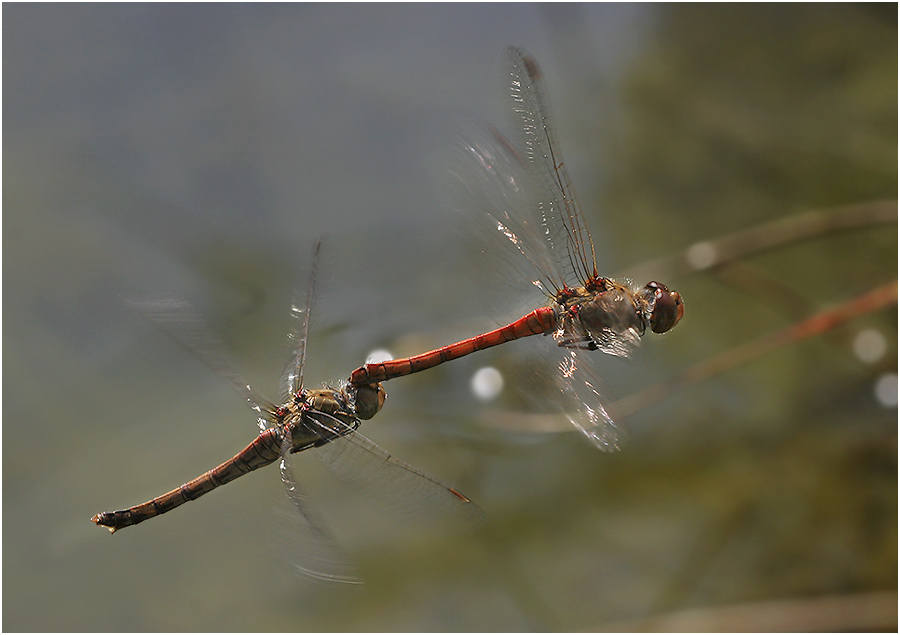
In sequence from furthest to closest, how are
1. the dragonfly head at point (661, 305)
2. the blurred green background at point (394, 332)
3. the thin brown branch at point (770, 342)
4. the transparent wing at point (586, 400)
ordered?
the thin brown branch at point (770, 342) < the blurred green background at point (394, 332) < the dragonfly head at point (661, 305) < the transparent wing at point (586, 400)

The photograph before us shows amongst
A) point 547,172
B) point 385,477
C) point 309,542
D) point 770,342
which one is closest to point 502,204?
point 547,172

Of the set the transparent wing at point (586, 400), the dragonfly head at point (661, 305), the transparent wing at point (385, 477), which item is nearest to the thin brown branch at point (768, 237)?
the dragonfly head at point (661, 305)

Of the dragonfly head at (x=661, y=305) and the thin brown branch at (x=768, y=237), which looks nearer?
the dragonfly head at (x=661, y=305)

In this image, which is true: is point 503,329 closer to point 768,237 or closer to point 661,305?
point 661,305

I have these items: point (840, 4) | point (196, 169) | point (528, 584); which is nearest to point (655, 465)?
point (528, 584)

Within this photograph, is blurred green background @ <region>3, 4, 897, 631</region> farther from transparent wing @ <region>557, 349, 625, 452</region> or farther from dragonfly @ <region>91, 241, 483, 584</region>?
transparent wing @ <region>557, 349, 625, 452</region>

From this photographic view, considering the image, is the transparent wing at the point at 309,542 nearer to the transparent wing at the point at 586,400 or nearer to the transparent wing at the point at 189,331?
the transparent wing at the point at 189,331

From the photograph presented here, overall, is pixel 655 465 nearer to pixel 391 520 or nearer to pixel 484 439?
pixel 484 439

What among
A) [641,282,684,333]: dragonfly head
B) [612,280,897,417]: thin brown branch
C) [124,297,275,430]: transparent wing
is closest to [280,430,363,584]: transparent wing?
[124,297,275,430]: transparent wing

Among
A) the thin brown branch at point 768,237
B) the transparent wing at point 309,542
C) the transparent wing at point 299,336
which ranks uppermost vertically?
the thin brown branch at point 768,237
